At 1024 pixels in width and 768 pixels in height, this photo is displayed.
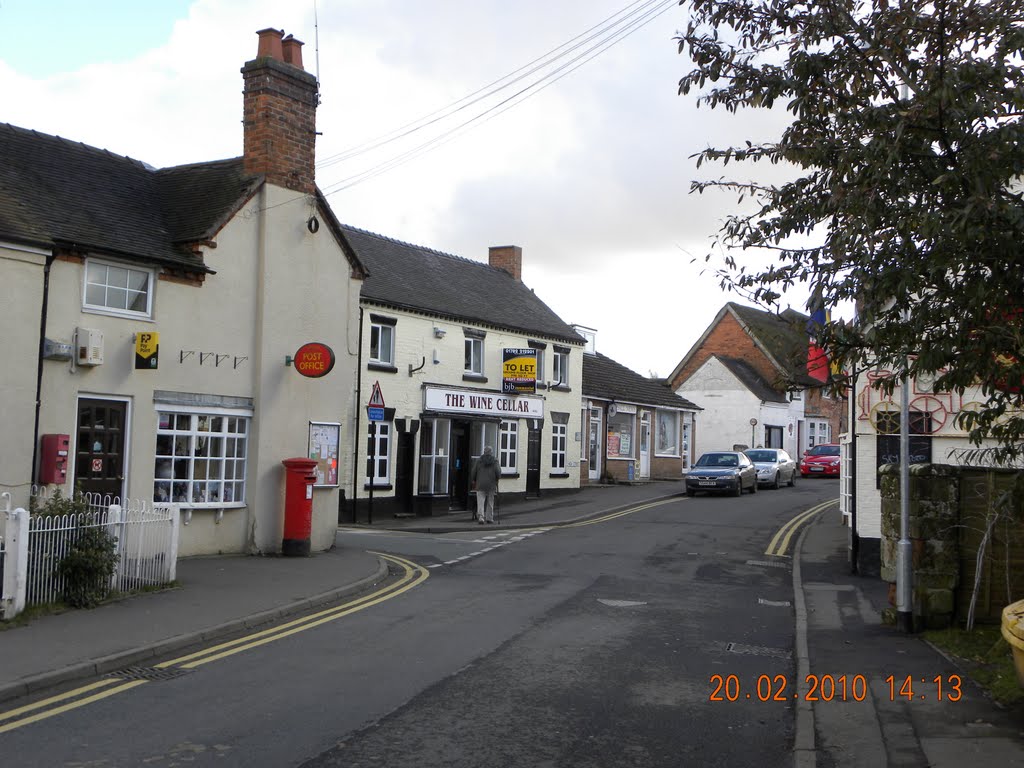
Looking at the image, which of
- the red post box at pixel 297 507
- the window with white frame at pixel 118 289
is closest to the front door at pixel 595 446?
the red post box at pixel 297 507

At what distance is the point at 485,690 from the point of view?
821 cm

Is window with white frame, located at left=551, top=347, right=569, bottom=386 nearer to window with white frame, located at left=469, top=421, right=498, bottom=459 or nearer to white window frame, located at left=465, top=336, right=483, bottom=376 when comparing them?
window with white frame, located at left=469, top=421, right=498, bottom=459

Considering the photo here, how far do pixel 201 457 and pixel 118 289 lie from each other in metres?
3.05

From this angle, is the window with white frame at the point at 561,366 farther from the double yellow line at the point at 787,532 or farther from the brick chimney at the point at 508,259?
the double yellow line at the point at 787,532

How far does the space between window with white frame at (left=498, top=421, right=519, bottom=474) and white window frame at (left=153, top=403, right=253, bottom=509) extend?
14.8m

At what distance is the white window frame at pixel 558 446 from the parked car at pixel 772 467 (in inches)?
311

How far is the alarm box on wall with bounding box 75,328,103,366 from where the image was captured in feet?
46.0

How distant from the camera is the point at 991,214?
6.23m

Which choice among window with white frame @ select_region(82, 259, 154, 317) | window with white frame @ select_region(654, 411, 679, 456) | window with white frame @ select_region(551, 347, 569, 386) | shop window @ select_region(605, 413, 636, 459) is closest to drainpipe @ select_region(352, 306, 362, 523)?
window with white frame @ select_region(82, 259, 154, 317)

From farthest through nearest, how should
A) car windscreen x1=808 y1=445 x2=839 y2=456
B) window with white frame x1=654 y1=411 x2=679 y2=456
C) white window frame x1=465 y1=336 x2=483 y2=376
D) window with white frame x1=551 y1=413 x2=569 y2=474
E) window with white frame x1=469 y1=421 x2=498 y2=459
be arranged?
car windscreen x1=808 y1=445 x2=839 y2=456
window with white frame x1=654 y1=411 x2=679 y2=456
window with white frame x1=551 y1=413 x2=569 y2=474
white window frame x1=465 y1=336 x2=483 y2=376
window with white frame x1=469 y1=421 x2=498 y2=459

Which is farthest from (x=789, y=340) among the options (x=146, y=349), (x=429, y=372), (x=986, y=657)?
(x=429, y=372)

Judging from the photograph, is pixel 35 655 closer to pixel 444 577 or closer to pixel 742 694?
pixel 742 694

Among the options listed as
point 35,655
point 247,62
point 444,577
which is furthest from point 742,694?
point 247,62

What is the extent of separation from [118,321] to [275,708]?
9100mm
